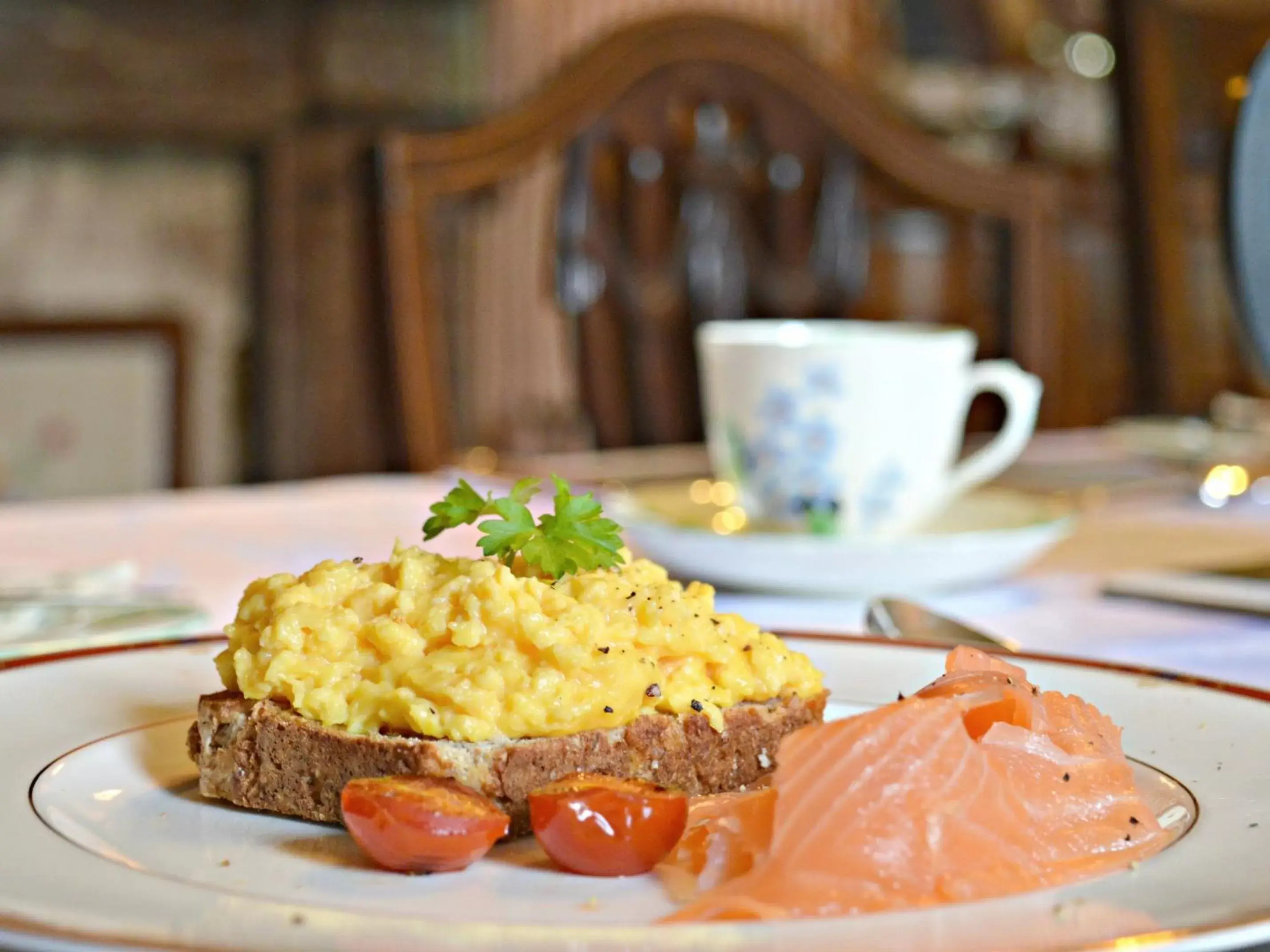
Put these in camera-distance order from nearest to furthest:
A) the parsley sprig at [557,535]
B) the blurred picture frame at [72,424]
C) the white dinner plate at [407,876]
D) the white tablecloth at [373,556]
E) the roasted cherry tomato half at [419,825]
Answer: the white dinner plate at [407,876] < the roasted cherry tomato half at [419,825] < the parsley sprig at [557,535] < the white tablecloth at [373,556] < the blurred picture frame at [72,424]

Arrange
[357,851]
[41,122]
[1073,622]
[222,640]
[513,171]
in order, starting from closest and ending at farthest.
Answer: [357,851], [222,640], [1073,622], [513,171], [41,122]

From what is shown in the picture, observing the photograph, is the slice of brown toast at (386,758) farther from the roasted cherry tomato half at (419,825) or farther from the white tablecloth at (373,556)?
the white tablecloth at (373,556)

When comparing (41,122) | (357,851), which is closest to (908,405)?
(357,851)

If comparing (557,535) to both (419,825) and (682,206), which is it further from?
(682,206)

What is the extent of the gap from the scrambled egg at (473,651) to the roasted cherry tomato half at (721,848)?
78 mm

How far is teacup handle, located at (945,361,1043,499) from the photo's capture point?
1.44 m

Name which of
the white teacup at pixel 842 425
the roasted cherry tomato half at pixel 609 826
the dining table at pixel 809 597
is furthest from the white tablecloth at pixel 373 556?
the roasted cherry tomato half at pixel 609 826

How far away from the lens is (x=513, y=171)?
2.17m

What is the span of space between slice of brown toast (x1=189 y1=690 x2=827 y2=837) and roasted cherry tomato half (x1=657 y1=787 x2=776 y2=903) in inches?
2.6

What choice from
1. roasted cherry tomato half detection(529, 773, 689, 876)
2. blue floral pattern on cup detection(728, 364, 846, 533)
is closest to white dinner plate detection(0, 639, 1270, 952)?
roasted cherry tomato half detection(529, 773, 689, 876)

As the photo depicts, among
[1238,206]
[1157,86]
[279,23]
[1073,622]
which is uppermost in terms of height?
[279,23]

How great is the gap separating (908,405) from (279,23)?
8.70 feet

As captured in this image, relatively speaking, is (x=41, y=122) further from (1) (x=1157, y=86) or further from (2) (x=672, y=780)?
(2) (x=672, y=780)

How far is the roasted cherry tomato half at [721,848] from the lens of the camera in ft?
1.95
